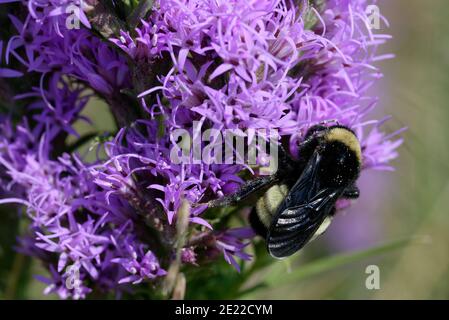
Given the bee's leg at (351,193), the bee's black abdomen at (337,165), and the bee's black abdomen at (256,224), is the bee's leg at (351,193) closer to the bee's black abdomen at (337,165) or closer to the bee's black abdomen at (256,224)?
the bee's black abdomen at (337,165)

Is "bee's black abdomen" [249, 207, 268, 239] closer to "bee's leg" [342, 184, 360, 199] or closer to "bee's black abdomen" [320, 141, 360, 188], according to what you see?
"bee's black abdomen" [320, 141, 360, 188]

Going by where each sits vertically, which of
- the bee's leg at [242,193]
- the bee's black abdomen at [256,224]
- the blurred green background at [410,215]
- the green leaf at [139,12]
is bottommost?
the blurred green background at [410,215]

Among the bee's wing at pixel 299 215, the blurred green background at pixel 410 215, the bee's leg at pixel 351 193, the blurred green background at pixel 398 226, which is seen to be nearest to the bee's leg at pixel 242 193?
the bee's wing at pixel 299 215

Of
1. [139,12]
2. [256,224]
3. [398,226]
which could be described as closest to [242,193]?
[256,224]

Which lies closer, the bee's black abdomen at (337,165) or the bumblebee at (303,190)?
the bumblebee at (303,190)
